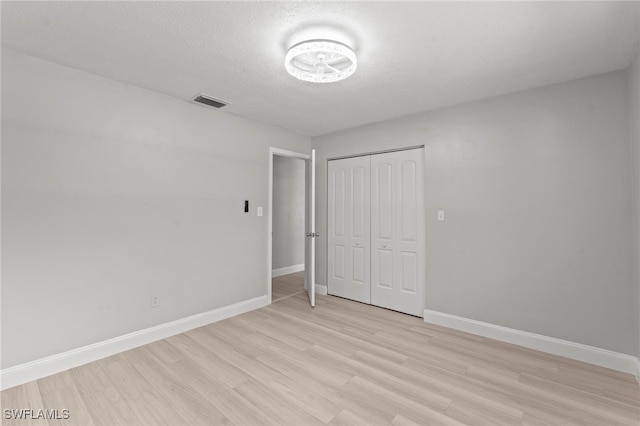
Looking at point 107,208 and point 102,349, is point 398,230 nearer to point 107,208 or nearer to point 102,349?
point 107,208

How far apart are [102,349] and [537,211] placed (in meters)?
4.17

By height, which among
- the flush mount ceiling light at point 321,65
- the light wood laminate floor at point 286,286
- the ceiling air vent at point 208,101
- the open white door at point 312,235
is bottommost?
the light wood laminate floor at point 286,286

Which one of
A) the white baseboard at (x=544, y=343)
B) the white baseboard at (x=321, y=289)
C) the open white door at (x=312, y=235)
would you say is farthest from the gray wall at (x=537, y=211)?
the white baseboard at (x=321, y=289)

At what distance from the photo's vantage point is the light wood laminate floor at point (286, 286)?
4543 mm

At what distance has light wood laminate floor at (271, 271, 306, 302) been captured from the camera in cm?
454

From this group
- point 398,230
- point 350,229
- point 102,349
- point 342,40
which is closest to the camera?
point 342,40

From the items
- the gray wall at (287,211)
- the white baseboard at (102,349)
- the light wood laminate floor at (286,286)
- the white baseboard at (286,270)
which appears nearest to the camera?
the white baseboard at (102,349)

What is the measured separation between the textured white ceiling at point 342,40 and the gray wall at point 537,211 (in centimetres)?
33

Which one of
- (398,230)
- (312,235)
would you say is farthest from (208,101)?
(398,230)

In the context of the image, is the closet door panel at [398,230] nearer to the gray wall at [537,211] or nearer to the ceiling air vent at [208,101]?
the gray wall at [537,211]

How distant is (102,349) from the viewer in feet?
8.45

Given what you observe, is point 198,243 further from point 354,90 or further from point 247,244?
point 354,90

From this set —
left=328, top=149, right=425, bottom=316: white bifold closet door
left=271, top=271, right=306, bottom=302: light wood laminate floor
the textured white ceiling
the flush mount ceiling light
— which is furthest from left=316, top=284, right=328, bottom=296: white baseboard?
the flush mount ceiling light

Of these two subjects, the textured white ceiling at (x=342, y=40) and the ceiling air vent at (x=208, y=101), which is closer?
the textured white ceiling at (x=342, y=40)
